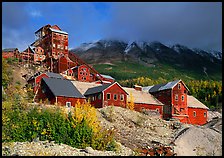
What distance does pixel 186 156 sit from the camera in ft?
88.6

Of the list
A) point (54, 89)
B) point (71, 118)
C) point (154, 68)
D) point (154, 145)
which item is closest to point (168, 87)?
point (54, 89)

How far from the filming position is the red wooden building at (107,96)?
Result: 41.6 meters

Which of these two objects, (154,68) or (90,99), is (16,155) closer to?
(90,99)

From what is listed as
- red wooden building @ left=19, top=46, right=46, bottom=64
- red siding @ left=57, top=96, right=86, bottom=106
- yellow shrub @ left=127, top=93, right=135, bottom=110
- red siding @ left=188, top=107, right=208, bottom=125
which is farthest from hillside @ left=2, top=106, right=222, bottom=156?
red wooden building @ left=19, top=46, right=46, bottom=64

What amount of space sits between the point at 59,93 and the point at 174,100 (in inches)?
633

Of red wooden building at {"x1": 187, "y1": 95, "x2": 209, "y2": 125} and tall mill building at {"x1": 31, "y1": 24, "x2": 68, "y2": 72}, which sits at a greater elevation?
tall mill building at {"x1": 31, "y1": 24, "x2": 68, "y2": 72}

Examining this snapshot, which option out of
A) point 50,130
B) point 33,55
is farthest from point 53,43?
point 50,130

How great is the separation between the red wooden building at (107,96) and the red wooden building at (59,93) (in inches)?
55.4

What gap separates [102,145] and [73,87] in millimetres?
18447

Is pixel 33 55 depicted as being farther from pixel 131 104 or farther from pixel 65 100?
pixel 131 104

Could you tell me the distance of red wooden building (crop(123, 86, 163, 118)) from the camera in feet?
→ 146

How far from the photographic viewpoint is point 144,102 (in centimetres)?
4516

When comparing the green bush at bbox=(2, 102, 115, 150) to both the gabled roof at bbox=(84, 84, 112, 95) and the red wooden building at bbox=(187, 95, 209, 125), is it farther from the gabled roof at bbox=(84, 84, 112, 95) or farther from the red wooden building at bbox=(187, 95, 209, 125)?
the red wooden building at bbox=(187, 95, 209, 125)

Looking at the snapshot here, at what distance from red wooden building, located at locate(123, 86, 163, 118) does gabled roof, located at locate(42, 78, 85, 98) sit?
7056 mm
